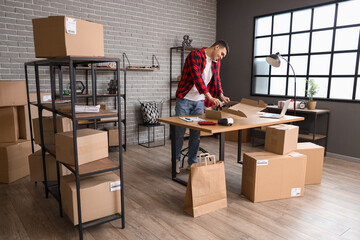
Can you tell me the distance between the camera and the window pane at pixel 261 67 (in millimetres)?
5062

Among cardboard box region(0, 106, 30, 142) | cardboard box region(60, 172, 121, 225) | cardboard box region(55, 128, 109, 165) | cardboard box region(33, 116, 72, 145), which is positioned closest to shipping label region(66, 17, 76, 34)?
cardboard box region(55, 128, 109, 165)

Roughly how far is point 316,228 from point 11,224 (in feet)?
8.02

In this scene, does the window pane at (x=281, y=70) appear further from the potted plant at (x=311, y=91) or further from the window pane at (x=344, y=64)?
the window pane at (x=344, y=64)

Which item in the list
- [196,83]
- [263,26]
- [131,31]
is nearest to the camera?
[196,83]

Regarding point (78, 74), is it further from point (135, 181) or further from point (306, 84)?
point (306, 84)

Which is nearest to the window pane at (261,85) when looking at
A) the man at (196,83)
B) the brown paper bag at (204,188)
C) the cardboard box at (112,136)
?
the man at (196,83)

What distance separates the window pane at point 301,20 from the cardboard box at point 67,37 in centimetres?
369

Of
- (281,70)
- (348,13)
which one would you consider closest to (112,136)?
(281,70)

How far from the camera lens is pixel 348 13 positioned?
12.8 feet

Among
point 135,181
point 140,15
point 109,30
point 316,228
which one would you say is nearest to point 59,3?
point 109,30

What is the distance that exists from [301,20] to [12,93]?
14.2ft

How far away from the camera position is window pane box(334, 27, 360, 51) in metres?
3.85

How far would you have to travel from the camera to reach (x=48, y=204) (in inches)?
99.6

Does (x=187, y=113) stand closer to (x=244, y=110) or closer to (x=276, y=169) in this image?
(x=244, y=110)
